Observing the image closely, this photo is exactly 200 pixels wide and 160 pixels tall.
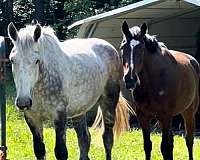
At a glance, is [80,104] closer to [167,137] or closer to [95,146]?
[167,137]

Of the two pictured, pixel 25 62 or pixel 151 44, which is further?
pixel 151 44

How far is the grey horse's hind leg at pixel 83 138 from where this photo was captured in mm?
8272

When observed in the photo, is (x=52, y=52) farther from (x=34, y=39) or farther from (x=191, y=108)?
(x=191, y=108)

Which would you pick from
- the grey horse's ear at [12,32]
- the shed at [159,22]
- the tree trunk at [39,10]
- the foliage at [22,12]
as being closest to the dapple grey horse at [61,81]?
the grey horse's ear at [12,32]

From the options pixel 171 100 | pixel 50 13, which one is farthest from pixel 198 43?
pixel 50 13

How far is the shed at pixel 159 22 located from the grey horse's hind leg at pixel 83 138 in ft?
13.2

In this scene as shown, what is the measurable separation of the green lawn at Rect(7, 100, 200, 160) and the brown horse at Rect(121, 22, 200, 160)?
133 centimetres

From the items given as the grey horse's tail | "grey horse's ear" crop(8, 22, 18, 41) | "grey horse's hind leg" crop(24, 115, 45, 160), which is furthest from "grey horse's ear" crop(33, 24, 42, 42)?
the grey horse's tail

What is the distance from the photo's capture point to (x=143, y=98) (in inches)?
309

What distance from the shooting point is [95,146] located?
34.1ft

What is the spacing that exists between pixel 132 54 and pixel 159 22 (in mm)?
7457

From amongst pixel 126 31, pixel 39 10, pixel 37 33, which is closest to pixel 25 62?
pixel 37 33

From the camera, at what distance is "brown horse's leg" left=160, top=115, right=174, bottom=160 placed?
7.68 metres

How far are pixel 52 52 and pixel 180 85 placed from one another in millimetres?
2064
